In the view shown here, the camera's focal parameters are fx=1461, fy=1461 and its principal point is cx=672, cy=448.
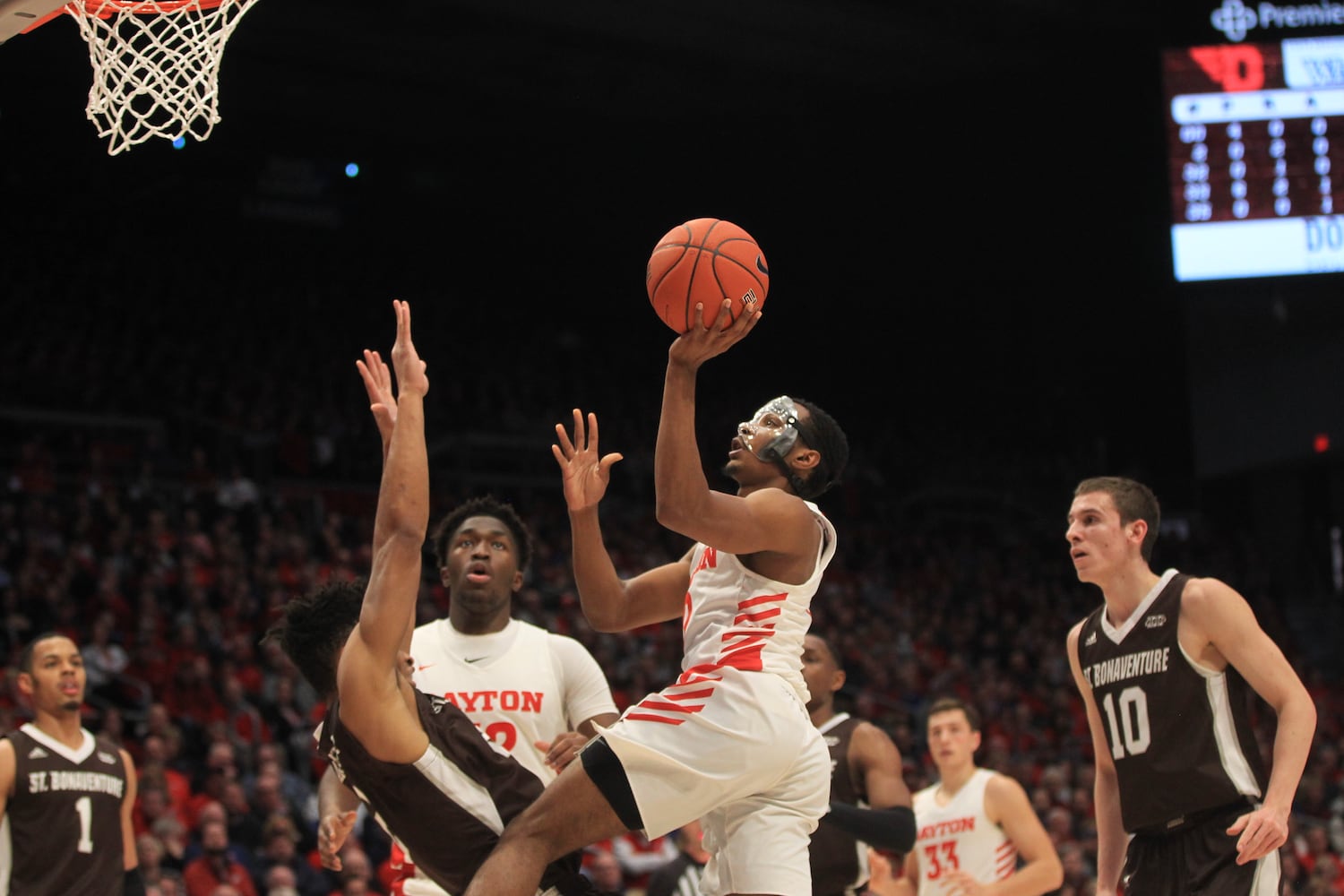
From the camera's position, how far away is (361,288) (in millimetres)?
18938

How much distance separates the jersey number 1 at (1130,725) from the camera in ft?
13.5

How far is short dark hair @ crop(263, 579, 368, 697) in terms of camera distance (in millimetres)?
3588

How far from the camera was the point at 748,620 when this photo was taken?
3656mm

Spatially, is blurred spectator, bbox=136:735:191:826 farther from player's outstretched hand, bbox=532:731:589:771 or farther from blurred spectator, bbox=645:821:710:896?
player's outstretched hand, bbox=532:731:589:771

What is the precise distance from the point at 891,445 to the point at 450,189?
22.8 feet

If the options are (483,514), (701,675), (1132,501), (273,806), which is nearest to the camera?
(701,675)

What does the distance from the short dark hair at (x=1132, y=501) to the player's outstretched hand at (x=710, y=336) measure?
4.15ft

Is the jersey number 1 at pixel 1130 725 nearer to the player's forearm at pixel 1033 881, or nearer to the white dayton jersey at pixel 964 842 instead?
the player's forearm at pixel 1033 881

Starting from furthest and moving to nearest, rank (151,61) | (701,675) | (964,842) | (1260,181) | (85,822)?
1. (1260,181)
2. (964,842)
3. (85,822)
4. (151,61)
5. (701,675)

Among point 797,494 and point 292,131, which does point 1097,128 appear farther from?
point 797,494

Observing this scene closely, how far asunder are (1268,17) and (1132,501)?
36.0 ft

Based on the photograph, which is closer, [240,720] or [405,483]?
[405,483]

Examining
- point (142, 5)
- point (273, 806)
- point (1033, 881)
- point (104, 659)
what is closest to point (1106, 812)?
point (1033, 881)

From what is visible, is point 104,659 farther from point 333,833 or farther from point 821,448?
point 821,448
